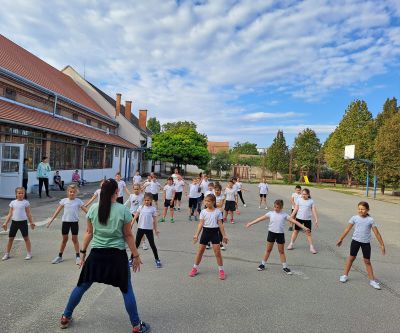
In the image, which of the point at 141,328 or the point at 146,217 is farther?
the point at 146,217

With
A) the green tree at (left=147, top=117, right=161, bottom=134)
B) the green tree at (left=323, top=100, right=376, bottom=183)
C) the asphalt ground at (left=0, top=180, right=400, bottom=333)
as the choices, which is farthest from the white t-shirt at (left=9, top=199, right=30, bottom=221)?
the green tree at (left=147, top=117, right=161, bottom=134)

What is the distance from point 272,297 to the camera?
525 centimetres

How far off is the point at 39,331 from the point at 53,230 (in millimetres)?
5930

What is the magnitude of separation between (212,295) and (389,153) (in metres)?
29.1

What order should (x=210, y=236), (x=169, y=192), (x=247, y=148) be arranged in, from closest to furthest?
(x=210, y=236)
(x=169, y=192)
(x=247, y=148)

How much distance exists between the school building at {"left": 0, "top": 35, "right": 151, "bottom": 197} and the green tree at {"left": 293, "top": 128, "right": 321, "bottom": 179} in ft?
111

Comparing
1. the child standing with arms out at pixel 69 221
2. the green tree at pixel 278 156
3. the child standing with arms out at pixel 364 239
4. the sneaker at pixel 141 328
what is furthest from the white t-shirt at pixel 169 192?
the green tree at pixel 278 156

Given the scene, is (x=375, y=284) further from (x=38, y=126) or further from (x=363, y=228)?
(x=38, y=126)

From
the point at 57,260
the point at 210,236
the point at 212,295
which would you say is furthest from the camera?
the point at 57,260

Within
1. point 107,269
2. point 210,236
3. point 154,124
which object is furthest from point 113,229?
point 154,124

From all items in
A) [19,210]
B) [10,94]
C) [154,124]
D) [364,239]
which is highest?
[154,124]

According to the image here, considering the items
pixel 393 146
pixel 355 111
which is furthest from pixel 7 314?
pixel 355 111

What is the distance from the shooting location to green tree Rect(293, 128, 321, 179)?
56.7 m

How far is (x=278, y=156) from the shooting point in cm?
5678
